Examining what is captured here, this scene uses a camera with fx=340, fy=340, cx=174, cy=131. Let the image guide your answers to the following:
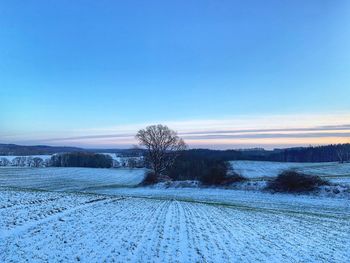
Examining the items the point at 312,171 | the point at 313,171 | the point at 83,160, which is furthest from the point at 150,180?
the point at 83,160

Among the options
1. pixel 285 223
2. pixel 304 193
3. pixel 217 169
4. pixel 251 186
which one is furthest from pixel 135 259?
pixel 217 169

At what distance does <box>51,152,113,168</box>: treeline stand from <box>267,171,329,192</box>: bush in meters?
121

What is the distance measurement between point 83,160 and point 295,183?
13323 cm

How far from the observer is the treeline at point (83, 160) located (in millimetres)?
156125

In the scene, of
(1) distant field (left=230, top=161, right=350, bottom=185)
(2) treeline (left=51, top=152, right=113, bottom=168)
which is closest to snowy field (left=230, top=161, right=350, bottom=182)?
(1) distant field (left=230, top=161, right=350, bottom=185)

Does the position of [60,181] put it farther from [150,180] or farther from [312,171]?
[312,171]

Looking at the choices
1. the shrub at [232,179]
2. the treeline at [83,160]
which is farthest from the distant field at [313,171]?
the treeline at [83,160]

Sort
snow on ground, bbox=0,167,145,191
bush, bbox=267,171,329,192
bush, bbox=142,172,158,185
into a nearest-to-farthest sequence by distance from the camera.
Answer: bush, bbox=267,171,329,192 → snow on ground, bbox=0,167,145,191 → bush, bbox=142,172,158,185

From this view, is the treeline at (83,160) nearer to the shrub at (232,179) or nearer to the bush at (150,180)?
the bush at (150,180)

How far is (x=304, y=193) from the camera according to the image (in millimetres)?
38719

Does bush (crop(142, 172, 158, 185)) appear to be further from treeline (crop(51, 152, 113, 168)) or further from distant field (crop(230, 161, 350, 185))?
treeline (crop(51, 152, 113, 168))

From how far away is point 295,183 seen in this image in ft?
134

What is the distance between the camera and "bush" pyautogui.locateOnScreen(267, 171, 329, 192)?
39594 millimetres

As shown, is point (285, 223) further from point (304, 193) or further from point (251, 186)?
point (251, 186)
